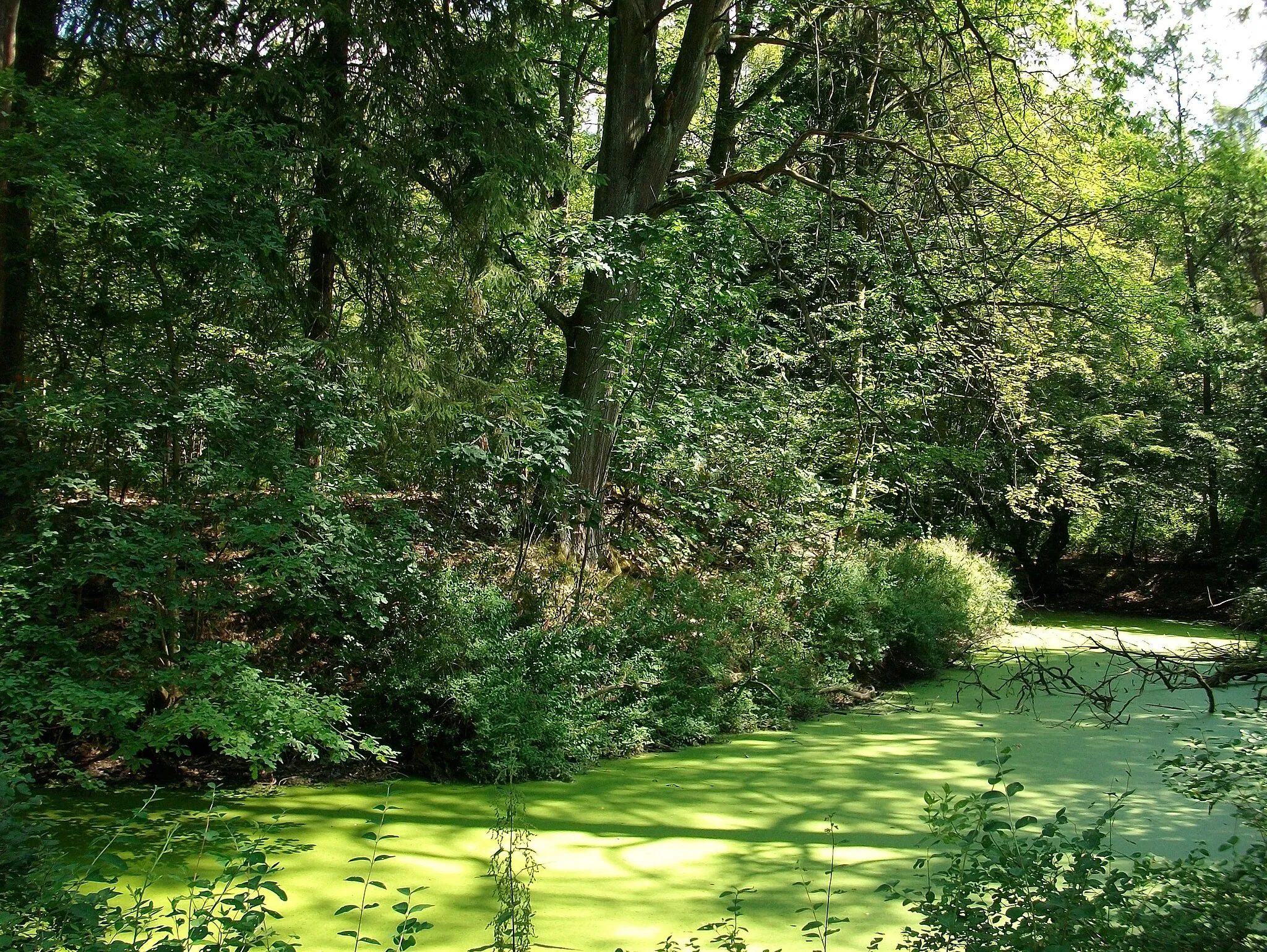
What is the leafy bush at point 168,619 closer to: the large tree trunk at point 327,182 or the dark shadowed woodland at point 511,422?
the dark shadowed woodland at point 511,422

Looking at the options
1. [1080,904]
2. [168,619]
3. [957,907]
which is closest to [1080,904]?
[1080,904]

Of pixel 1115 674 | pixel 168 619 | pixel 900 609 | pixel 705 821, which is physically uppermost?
pixel 168 619

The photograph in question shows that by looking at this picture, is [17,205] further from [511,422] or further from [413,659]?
[413,659]

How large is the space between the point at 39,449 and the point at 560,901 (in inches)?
146

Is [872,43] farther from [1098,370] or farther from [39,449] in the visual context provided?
[1098,370]

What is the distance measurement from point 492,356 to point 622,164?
209 cm

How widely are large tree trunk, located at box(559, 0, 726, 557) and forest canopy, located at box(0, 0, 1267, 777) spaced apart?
1.3 inches

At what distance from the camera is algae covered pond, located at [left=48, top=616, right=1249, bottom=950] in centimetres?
374

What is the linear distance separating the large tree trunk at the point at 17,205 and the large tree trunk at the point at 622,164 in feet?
12.9

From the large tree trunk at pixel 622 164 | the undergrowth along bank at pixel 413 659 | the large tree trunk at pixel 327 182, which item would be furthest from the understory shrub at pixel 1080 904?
the large tree trunk at pixel 622 164

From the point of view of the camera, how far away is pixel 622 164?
8.52m

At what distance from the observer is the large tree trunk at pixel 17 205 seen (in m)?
5.19

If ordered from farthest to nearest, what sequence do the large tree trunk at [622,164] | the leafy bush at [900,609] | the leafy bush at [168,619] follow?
the leafy bush at [900,609]
the large tree trunk at [622,164]
the leafy bush at [168,619]

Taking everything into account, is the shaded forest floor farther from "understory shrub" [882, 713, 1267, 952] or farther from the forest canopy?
"understory shrub" [882, 713, 1267, 952]
